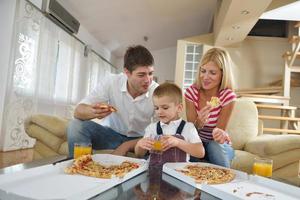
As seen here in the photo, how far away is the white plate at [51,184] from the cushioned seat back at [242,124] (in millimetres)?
2089

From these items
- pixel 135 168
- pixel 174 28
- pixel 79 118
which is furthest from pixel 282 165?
pixel 174 28

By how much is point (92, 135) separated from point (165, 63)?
6.74 meters

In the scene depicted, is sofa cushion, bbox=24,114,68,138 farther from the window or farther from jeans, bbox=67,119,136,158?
the window

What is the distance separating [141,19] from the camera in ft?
20.4

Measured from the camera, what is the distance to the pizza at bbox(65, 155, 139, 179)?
96 centimetres

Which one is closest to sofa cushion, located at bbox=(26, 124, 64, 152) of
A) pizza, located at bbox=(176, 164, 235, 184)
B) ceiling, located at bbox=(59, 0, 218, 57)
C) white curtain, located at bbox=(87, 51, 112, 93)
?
pizza, located at bbox=(176, 164, 235, 184)

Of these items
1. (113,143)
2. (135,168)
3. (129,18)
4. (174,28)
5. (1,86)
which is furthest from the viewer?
(174,28)

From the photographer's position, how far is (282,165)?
8.72ft

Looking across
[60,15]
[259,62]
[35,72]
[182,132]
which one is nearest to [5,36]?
[35,72]

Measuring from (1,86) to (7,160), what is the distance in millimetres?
1113

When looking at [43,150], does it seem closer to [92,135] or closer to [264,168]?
[92,135]

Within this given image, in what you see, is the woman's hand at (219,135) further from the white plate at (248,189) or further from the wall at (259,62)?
the wall at (259,62)

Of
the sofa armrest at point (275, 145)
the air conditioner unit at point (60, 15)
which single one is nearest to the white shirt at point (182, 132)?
the sofa armrest at point (275, 145)

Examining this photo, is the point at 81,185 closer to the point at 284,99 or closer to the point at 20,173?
the point at 20,173
